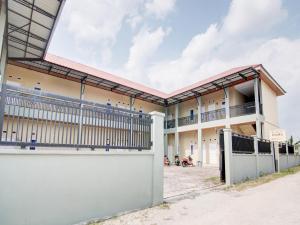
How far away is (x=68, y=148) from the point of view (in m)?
4.44

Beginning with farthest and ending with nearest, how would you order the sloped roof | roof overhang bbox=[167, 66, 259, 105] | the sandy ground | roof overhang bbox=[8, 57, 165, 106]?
roof overhang bbox=[167, 66, 259, 105] → the sloped roof → roof overhang bbox=[8, 57, 165, 106] → the sandy ground

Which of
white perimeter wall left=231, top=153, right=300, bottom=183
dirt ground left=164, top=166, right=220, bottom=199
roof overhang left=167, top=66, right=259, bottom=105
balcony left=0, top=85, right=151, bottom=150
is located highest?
roof overhang left=167, top=66, right=259, bottom=105

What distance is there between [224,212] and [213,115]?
52.7ft

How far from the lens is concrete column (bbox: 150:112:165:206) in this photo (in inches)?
221

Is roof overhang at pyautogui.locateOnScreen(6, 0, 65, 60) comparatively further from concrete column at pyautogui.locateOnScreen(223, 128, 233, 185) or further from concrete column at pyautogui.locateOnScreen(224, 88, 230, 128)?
concrete column at pyautogui.locateOnScreen(224, 88, 230, 128)

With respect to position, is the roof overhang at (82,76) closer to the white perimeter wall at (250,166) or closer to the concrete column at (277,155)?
the concrete column at (277,155)

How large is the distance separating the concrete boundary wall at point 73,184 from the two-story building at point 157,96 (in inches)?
261

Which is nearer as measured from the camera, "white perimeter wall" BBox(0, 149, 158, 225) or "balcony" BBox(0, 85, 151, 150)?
"white perimeter wall" BBox(0, 149, 158, 225)

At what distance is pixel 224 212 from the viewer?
4.95 m

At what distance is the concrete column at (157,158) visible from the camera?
561 centimetres

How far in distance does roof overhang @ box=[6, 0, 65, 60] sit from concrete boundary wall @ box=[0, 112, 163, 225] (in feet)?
21.5

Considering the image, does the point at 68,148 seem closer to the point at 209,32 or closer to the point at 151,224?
the point at 151,224

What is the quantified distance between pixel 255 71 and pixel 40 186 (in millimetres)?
16020

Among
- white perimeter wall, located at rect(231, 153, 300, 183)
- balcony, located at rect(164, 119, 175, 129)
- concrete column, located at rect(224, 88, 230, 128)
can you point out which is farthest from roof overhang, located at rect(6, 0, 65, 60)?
balcony, located at rect(164, 119, 175, 129)
